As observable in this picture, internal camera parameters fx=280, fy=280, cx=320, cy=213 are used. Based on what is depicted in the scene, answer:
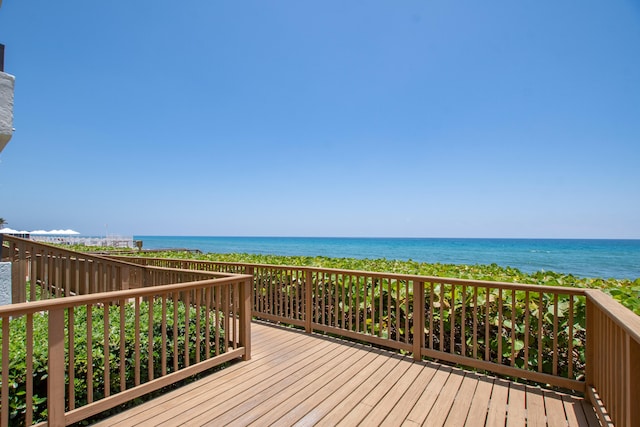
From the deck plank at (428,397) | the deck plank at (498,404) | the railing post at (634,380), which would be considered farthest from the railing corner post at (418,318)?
the railing post at (634,380)

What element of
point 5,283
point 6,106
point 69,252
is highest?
point 6,106

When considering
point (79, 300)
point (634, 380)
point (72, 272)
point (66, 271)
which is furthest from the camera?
point (72, 272)

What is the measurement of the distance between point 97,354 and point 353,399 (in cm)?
199

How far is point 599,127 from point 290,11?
10.4 meters

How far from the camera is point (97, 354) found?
2.10m

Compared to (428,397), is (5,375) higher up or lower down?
higher up

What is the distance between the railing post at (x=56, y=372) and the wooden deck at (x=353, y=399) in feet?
1.11

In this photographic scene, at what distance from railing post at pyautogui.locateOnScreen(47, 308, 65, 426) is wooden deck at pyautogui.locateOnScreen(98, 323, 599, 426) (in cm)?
34

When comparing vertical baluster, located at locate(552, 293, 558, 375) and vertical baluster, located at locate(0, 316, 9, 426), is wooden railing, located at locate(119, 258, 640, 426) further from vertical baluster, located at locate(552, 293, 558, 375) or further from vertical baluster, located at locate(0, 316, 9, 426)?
vertical baluster, located at locate(0, 316, 9, 426)

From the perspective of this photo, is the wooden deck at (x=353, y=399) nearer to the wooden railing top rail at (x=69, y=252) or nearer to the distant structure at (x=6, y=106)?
the distant structure at (x=6, y=106)

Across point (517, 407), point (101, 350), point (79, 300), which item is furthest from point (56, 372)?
point (517, 407)

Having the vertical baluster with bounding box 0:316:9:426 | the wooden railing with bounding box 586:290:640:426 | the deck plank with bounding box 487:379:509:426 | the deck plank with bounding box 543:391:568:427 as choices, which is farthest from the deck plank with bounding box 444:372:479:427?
the vertical baluster with bounding box 0:316:9:426

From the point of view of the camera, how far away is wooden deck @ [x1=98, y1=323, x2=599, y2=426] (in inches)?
76.3

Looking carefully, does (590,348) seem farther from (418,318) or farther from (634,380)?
(418,318)
